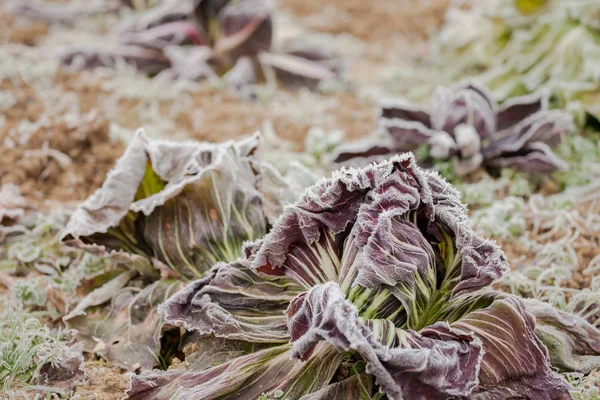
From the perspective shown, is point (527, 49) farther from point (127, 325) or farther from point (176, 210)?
point (127, 325)

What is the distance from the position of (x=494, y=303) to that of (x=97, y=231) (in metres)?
1.41

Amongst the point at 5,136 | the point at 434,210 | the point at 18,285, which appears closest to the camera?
the point at 434,210

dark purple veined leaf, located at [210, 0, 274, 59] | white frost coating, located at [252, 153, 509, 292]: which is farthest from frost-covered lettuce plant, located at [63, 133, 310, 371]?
dark purple veined leaf, located at [210, 0, 274, 59]

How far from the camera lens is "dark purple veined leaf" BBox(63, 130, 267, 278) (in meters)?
2.46

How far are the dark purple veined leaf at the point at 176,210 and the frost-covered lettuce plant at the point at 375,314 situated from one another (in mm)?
377

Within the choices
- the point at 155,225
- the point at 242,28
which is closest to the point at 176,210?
the point at 155,225

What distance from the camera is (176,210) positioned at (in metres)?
2.51

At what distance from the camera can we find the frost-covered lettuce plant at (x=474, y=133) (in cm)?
361

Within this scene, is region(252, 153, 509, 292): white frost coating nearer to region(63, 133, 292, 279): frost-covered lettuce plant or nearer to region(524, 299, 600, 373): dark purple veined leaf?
region(524, 299, 600, 373): dark purple veined leaf

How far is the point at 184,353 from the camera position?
7.79 feet

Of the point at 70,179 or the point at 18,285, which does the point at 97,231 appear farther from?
the point at 70,179

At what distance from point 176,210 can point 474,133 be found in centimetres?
183

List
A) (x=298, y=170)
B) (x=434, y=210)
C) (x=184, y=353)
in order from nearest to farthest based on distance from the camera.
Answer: (x=434, y=210), (x=184, y=353), (x=298, y=170)

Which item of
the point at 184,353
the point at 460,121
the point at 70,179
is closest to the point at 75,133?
the point at 70,179
